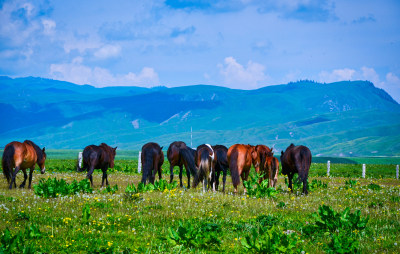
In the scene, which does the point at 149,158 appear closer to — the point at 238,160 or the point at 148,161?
the point at 148,161

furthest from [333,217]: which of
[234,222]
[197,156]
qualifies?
[197,156]

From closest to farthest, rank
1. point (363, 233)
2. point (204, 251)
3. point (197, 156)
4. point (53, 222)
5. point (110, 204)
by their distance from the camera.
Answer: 1. point (204, 251)
2. point (363, 233)
3. point (53, 222)
4. point (110, 204)
5. point (197, 156)

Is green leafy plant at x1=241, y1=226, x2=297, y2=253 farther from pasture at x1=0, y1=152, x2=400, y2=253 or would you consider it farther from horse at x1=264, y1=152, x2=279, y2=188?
horse at x1=264, y1=152, x2=279, y2=188

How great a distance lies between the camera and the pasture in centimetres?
909

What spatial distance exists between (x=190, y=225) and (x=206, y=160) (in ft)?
32.2

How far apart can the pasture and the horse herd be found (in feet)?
9.26

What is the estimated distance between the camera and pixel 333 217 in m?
11.2

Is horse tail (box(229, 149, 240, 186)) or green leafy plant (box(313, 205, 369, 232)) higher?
horse tail (box(229, 149, 240, 186))

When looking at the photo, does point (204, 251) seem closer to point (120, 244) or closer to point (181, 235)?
point (181, 235)

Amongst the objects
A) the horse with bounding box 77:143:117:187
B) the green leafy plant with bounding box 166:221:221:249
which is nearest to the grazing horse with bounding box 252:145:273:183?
the horse with bounding box 77:143:117:187

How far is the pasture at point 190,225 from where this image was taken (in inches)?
358

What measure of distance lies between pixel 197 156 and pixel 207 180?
1.68 meters

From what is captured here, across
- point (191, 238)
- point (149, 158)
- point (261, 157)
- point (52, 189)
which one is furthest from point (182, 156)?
point (191, 238)

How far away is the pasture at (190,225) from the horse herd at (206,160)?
9.26 ft
